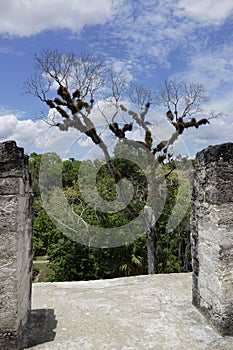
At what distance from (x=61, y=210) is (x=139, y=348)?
926 cm

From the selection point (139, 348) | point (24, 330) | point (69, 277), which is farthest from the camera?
point (69, 277)

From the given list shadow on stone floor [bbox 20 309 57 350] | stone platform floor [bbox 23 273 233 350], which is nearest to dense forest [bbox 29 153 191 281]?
stone platform floor [bbox 23 273 233 350]

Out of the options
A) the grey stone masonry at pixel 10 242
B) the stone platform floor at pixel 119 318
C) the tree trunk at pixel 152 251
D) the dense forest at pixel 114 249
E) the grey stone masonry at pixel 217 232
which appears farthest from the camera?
the dense forest at pixel 114 249

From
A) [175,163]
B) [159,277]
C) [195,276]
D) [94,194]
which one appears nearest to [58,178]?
[94,194]

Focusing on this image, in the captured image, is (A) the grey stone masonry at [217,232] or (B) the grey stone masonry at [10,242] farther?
(A) the grey stone masonry at [217,232]

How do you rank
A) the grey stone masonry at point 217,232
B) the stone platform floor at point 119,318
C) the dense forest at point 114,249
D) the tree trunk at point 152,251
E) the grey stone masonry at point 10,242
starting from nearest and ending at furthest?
the grey stone masonry at point 10,242, the stone platform floor at point 119,318, the grey stone masonry at point 217,232, the tree trunk at point 152,251, the dense forest at point 114,249

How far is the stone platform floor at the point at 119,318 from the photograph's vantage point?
10.7 ft

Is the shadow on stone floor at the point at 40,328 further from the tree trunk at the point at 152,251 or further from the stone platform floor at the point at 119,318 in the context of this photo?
the tree trunk at the point at 152,251

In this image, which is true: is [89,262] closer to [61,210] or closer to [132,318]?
[61,210]

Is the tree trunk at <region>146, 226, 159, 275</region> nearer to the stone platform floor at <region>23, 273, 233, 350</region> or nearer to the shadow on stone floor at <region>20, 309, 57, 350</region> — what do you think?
the stone platform floor at <region>23, 273, 233, 350</region>

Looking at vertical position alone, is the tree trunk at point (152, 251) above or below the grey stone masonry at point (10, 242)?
below

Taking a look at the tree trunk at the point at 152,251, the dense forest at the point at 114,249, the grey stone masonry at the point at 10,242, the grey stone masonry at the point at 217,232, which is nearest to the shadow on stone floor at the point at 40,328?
the grey stone masonry at the point at 10,242

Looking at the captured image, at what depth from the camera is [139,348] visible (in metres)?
3.15

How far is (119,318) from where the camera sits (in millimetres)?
3865
